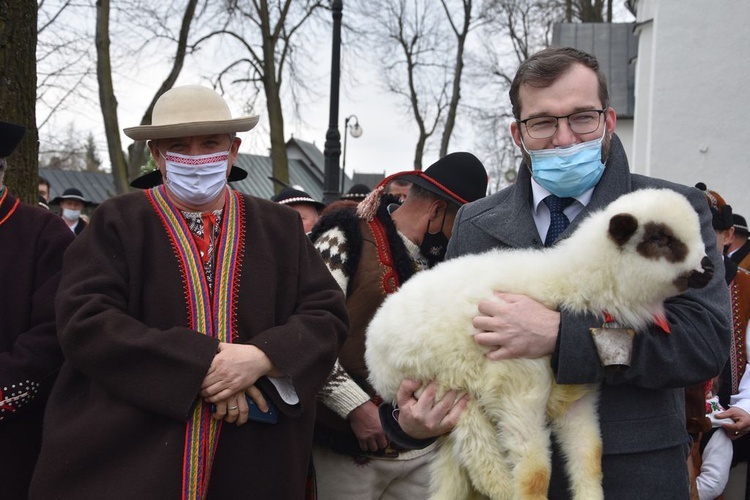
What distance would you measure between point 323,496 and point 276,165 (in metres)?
→ 17.8

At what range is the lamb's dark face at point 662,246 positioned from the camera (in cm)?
210

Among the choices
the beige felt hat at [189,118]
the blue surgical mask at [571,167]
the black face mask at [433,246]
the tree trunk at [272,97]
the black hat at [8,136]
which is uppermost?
the tree trunk at [272,97]

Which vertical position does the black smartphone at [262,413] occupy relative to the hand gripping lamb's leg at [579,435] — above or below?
below

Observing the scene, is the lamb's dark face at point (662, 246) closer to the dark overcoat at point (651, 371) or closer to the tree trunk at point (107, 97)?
the dark overcoat at point (651, 371)

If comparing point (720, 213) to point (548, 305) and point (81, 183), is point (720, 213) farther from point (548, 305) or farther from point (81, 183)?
point (81, 183)

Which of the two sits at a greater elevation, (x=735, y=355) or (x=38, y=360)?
(x=38, y=360)

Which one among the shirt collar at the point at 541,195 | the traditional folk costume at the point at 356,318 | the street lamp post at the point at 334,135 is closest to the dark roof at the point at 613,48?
the street lamp post at the point at 334,135

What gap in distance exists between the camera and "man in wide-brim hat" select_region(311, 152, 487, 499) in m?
3.59

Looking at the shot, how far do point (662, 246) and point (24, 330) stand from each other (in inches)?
105

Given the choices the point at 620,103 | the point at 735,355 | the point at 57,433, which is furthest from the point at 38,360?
the point at 620,103

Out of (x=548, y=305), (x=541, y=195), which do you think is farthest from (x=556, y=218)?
A: (x=548, y=305)

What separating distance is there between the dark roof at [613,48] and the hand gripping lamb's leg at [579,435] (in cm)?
2624

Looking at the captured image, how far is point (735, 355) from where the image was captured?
4.96m

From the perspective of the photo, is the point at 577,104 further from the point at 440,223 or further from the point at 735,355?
the point at 735,355
